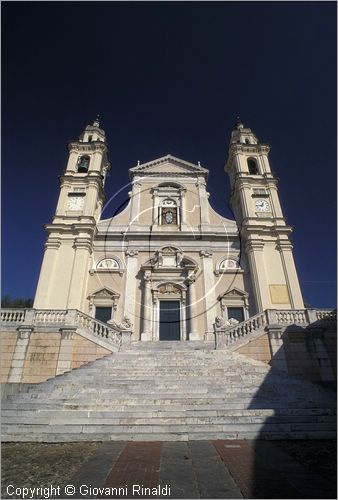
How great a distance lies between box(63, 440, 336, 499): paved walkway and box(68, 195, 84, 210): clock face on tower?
18.7 meters

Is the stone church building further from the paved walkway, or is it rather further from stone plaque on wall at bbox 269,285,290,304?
the paved walkway

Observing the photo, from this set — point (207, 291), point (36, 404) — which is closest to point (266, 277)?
point (207, 291)

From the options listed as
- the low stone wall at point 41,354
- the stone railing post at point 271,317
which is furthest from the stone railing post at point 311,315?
the low stone wall at point 41,354

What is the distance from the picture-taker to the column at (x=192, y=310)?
56.1ft

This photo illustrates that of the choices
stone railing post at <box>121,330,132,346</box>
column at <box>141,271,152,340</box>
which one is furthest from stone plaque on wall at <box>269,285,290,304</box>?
stone railing post at <box>121,330,132,346</box>

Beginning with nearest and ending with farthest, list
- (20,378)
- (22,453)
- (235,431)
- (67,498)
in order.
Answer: (67,498)
(22,453)
(235,431)
(20,378)

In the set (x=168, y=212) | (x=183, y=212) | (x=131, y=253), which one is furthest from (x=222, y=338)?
(x=168, y=212)

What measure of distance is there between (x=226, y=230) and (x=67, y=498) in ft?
64.3

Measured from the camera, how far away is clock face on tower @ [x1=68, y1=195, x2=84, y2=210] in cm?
2163

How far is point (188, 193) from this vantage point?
24.0 meters

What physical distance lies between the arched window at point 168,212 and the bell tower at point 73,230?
5.52 meters

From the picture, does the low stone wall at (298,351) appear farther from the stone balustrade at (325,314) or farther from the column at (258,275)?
the column at (258,275)

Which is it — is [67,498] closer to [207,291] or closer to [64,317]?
[64,317]

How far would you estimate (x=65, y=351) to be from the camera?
12.7 metres
